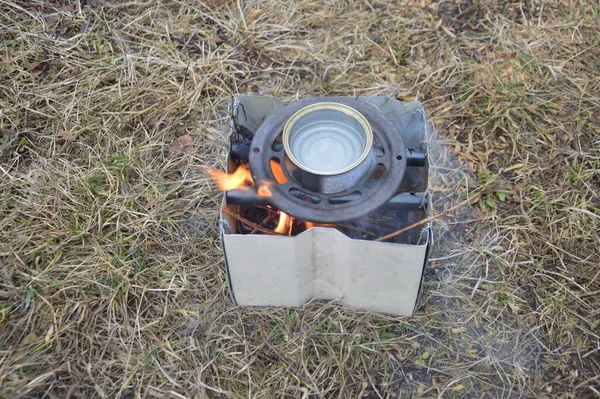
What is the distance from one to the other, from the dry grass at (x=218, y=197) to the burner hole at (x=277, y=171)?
1.82 ft

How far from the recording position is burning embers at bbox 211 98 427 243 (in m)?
1.76

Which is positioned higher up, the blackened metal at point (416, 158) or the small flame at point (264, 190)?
the small flame at point (264, 190)

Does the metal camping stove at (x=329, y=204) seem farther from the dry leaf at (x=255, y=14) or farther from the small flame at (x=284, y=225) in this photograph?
the dry leaf at (x=255, y=14)

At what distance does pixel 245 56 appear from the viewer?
2.92 m

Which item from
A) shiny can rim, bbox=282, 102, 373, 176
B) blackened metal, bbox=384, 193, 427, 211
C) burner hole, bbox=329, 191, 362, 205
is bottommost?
blackened metal, bbox=384, 193, 427, 211

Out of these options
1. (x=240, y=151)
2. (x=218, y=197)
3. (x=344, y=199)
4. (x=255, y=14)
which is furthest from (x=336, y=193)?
(x=255, y=14)

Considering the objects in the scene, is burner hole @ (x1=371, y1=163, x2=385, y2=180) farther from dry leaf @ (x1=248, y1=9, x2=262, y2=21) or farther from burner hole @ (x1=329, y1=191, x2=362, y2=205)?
dry leaf @ (x1=248, y1=9, x2=262, y2=21)

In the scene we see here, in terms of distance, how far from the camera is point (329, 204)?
1789 millimetres

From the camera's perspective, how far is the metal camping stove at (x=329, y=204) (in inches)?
69.1

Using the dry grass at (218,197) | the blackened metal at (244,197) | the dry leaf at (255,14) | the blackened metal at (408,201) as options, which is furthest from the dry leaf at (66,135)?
the blackened metal at (408,201)

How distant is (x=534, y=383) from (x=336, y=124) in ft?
3.99

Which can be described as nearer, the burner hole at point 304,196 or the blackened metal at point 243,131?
the burner hole at point 304,196

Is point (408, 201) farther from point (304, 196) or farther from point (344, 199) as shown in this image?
point (304, 196)

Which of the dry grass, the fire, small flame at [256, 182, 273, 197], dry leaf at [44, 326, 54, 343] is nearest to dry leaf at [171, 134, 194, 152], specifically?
the dry grass
